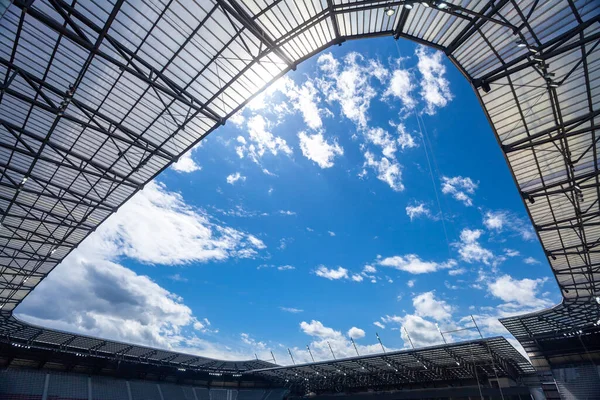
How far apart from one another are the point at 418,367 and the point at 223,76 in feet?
138

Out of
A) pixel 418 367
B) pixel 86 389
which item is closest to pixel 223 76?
pixel 86 389

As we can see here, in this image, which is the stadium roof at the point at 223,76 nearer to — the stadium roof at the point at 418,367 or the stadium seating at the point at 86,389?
the stadium roof at the point at 418,367

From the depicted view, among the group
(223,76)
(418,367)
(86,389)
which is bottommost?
(418,367)

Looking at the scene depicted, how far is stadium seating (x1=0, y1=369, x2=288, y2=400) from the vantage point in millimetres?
32375

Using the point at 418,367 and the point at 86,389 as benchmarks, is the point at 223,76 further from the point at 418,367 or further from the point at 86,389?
the point at 418,367

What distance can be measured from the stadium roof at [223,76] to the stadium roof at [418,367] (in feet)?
59.9

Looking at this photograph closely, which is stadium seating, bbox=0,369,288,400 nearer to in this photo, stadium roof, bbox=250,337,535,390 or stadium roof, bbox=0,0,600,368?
stadium roof, bbox=250,337,535,390

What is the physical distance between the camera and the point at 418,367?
1588 inches

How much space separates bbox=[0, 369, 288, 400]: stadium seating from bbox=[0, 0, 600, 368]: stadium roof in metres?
24.2

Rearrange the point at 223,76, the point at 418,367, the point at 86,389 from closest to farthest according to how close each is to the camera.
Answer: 1. the point at 223,76
2. the point at 86,389
3. the point at 418,367

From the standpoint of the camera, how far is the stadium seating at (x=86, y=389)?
3238cm

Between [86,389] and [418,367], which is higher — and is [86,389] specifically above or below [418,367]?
above

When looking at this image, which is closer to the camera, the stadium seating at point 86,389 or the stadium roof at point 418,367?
the stadium seating at point 86,389

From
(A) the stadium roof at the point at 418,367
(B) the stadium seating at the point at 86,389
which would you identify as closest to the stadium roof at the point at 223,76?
(A) the stadium roof at the point at 418,367
